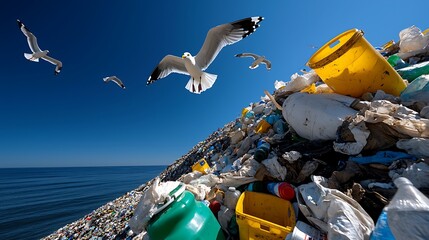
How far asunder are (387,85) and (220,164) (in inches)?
97.8

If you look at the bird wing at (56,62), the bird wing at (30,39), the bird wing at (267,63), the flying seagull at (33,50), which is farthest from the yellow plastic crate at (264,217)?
the bird wing at (30,39)

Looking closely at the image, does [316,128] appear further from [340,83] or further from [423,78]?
[423,78]

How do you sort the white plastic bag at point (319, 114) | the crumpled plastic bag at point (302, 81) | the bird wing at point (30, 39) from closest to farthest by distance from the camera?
the white plastic bag at point (319, 114)
the crumpled plastic bag at point (302, 81)
the bird wing at point (30, 39)

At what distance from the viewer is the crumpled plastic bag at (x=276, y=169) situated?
1.82 meters

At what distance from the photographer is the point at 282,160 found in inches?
74.8

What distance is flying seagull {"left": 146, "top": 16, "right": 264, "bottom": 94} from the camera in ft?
15.4

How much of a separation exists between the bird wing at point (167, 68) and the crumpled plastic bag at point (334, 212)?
4922 millimetres

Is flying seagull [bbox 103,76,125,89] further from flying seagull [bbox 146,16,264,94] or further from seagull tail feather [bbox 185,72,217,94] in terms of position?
seagull tail feather [bbox 185,72,217,94]

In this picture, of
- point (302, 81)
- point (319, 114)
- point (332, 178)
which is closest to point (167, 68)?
point (302, 81)

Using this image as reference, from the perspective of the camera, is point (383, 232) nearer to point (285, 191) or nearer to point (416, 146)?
point (285, 191)

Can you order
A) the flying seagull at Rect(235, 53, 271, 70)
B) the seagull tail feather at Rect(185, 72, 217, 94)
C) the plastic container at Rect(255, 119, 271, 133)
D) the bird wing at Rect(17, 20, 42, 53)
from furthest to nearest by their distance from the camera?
the bird wing at Rect(17, 20, 42, 53)
the flying seagull at Rect(235, 53, 271, 70)
the seagull tail feather at Rect(185, 72, 217, 94)
the plastic container at Rect(255, 119, 271, 133)

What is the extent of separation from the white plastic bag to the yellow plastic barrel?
0.19 m

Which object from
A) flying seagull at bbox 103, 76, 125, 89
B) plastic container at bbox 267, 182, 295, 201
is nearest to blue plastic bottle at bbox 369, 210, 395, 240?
plastic container at bbox 267, 182, 295, 201

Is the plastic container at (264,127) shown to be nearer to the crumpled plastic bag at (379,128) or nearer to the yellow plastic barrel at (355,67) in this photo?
the yellow plastic barrel at (355,67)
